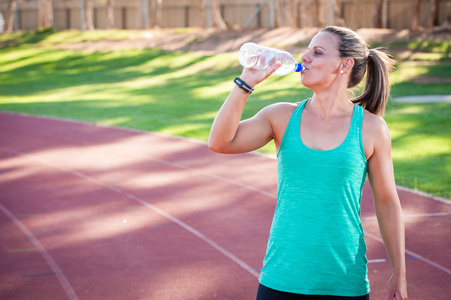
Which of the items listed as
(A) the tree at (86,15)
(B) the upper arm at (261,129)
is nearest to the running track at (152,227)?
(B) the upper arm at (261,129)

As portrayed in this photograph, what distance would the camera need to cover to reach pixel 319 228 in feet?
8.66

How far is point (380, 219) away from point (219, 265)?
3.48 metres

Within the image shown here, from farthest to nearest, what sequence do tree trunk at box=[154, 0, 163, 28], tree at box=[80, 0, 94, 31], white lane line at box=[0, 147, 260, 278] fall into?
1. tree at box=[80, 0, 94, 31]
2. tree trunk at box=[154, 0, 163, 28]
3. white lane line at box=[0, 147, 260, 278]

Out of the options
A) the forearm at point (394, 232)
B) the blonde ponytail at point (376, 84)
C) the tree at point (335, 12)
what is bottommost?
the forearm at point (394, 232)

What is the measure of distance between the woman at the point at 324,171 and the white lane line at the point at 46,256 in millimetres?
3202

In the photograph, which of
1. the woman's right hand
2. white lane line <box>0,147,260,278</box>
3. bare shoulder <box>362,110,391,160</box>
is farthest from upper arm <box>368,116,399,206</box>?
white lane line <box>0,147,260,278</box>

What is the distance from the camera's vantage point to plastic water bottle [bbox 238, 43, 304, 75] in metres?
2.86

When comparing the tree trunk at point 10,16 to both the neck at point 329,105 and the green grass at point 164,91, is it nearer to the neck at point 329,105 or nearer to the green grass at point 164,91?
the green grass at point 164,91

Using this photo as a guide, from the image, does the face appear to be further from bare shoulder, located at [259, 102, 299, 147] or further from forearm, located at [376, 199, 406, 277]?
forearm, located at [376, 199, 406, 277]

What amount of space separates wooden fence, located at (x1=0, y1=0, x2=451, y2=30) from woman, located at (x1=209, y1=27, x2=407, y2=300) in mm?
34406

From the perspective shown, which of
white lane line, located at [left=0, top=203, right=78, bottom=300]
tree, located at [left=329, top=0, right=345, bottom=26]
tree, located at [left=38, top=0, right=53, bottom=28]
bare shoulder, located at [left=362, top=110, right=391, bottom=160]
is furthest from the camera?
tree, located at [left=38, top=0, right=53, bottom=28]

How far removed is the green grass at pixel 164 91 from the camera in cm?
1320

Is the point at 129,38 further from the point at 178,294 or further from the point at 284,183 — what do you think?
→ the point at 284,183

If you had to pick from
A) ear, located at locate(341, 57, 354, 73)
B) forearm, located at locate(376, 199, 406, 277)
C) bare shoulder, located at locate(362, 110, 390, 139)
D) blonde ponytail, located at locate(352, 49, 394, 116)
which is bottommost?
forearm, located at locate(376, 199, 406, 277)
